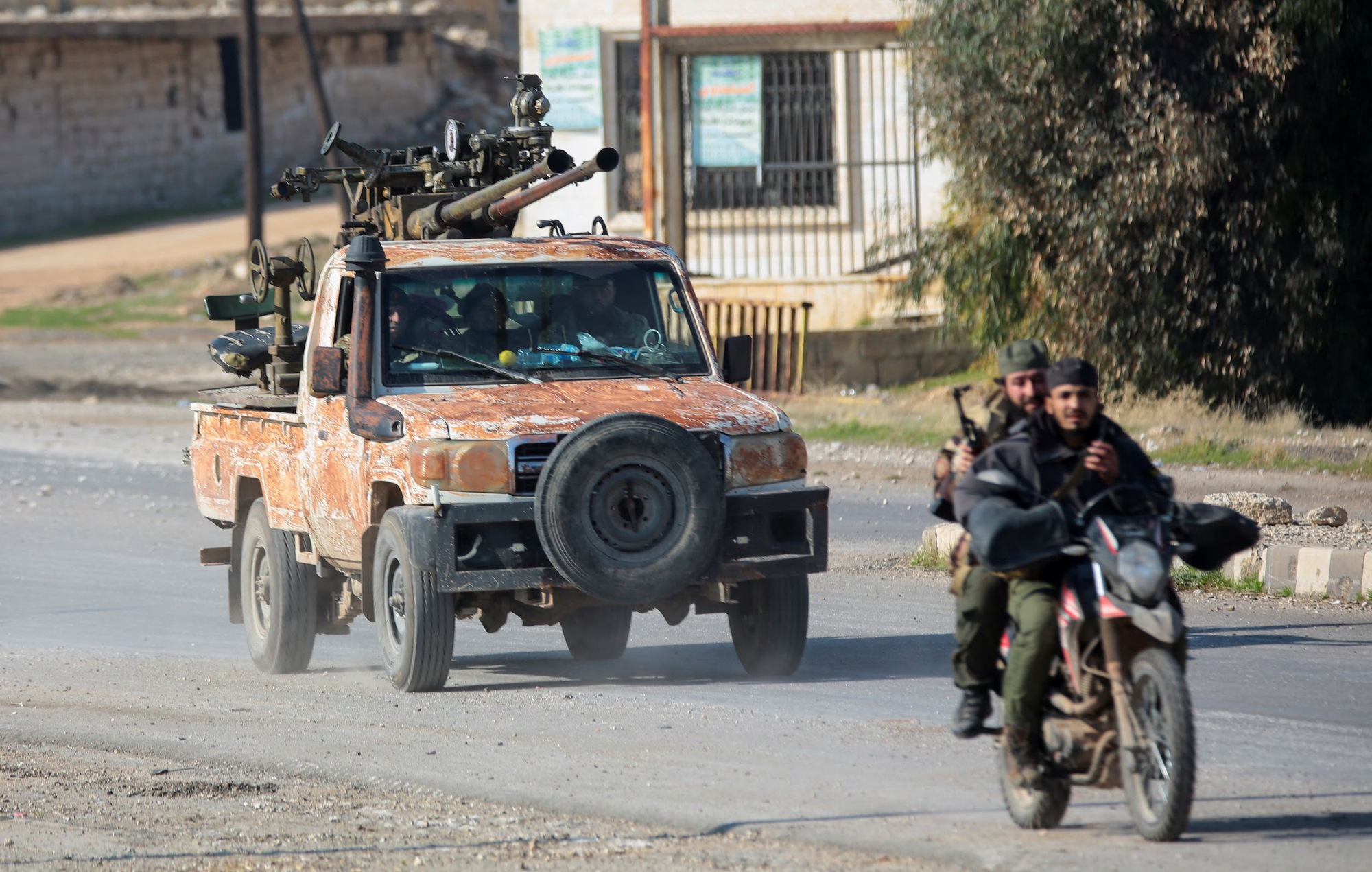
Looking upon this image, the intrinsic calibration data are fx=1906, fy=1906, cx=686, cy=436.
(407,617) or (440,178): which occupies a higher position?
(440,178)

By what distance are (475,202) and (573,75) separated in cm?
1687

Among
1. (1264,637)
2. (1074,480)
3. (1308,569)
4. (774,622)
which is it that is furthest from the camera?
(1308,569)

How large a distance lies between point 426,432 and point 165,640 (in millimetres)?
3398

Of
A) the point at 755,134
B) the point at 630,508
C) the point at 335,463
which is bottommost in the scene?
the point at 630,508

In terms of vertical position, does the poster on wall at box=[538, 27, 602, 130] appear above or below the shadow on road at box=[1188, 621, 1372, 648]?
above

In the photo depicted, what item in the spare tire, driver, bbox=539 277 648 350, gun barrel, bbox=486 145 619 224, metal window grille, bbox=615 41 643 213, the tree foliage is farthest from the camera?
metal window grille, bbox=615 41 643 213

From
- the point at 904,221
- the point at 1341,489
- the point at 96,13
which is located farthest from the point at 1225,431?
the point at 96,13

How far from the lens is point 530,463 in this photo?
8320 mm

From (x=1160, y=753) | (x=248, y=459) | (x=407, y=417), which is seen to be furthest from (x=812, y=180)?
(x=1160, y=753)

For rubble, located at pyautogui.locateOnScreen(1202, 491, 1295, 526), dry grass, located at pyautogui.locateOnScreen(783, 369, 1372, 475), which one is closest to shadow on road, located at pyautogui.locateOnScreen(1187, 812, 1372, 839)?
rubble, located at pyautogui.locateOnScreen(1202, 491, 1295, 526)

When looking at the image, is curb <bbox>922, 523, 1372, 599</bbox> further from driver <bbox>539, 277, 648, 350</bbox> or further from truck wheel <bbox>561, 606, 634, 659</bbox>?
driver <bbox>539, 277, 648, 350</bbox>

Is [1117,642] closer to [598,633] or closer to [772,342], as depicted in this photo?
[598,633]

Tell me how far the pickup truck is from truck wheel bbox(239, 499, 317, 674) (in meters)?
0.01

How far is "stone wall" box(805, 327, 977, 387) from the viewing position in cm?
2370
